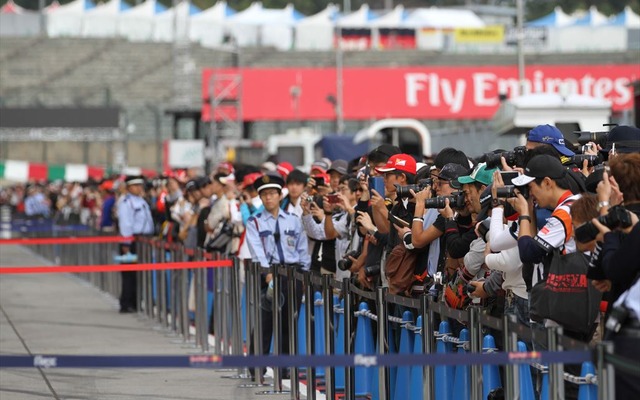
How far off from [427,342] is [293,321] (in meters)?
3.21

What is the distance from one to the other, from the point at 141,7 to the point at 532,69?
42623mm

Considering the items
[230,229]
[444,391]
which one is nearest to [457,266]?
[444,391]

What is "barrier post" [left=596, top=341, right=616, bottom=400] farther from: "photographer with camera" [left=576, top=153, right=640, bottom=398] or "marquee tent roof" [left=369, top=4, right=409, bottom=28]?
"marquee tent roof" [left=369, top=4, right=409, bottom=28]

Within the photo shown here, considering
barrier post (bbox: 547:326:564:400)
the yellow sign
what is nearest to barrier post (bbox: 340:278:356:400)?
barrier post (bbox: 547:326:564:400)

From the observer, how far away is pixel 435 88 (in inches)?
2056

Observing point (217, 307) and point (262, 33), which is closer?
point (217, 307)

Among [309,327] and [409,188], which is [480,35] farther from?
[409,188]

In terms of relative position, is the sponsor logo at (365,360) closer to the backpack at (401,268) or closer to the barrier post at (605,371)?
the barrier post at (605,371)

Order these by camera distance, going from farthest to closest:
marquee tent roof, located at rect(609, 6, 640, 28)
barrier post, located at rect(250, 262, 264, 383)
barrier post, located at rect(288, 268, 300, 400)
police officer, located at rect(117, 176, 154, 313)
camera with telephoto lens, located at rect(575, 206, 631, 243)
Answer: marquee tent roof, located at rect(609, 6, 640, 28), police officer, located at rect(117, 176, 154, 313), barrier post, located at rect(250, 262, 264, 383), barrier post, located at rect(288, 268, 300, 400), camera with telephoto lens, located at rect(575, 206, 631, 243)

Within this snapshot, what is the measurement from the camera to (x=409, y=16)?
298 feet

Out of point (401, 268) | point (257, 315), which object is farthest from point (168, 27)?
point (401, 268)

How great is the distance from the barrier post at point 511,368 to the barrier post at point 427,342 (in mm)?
1136

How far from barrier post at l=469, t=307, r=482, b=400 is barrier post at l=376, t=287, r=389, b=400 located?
1517 millimetres

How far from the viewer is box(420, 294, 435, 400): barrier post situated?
27.5 feet
